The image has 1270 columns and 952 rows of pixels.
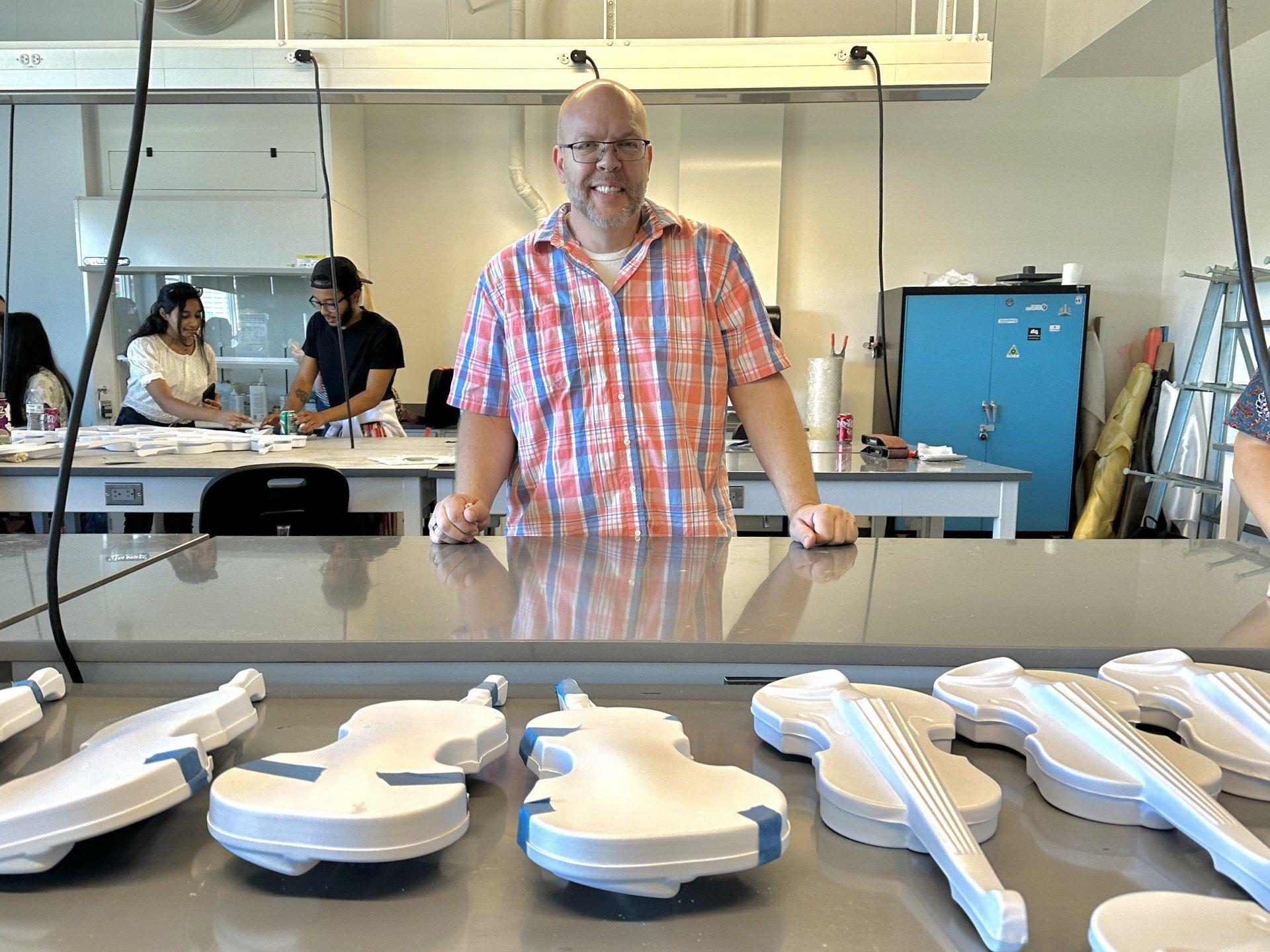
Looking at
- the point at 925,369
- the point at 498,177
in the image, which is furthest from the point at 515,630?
the point at 498,177

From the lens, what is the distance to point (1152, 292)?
19.1 ft

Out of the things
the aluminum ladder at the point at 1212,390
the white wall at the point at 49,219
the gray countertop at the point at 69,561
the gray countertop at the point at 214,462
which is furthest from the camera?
the white wall at the point at 49,219

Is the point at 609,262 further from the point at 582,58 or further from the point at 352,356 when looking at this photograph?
the point at 352,356

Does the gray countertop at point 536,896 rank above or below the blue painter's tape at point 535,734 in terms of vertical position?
below

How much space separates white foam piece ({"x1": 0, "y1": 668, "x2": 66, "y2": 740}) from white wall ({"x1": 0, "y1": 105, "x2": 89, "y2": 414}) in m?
5.45

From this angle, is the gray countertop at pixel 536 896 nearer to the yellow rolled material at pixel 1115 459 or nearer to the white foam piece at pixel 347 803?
the white foam piece at pixel 347 803

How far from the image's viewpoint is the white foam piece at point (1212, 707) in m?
0.56

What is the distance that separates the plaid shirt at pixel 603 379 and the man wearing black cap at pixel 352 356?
2.17 metres

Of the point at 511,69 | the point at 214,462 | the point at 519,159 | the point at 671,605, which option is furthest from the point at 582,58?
the point at 671,605

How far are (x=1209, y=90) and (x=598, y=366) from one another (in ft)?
18.4

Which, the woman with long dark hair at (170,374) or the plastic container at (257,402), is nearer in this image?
the woman with long dark hair at (170,374)

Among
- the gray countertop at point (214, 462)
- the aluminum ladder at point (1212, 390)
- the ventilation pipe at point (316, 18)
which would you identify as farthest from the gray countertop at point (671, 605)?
the ventilation pipe at point (316, 18)

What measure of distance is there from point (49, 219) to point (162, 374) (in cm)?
237

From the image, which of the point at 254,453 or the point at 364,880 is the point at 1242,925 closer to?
the point at 364,880
